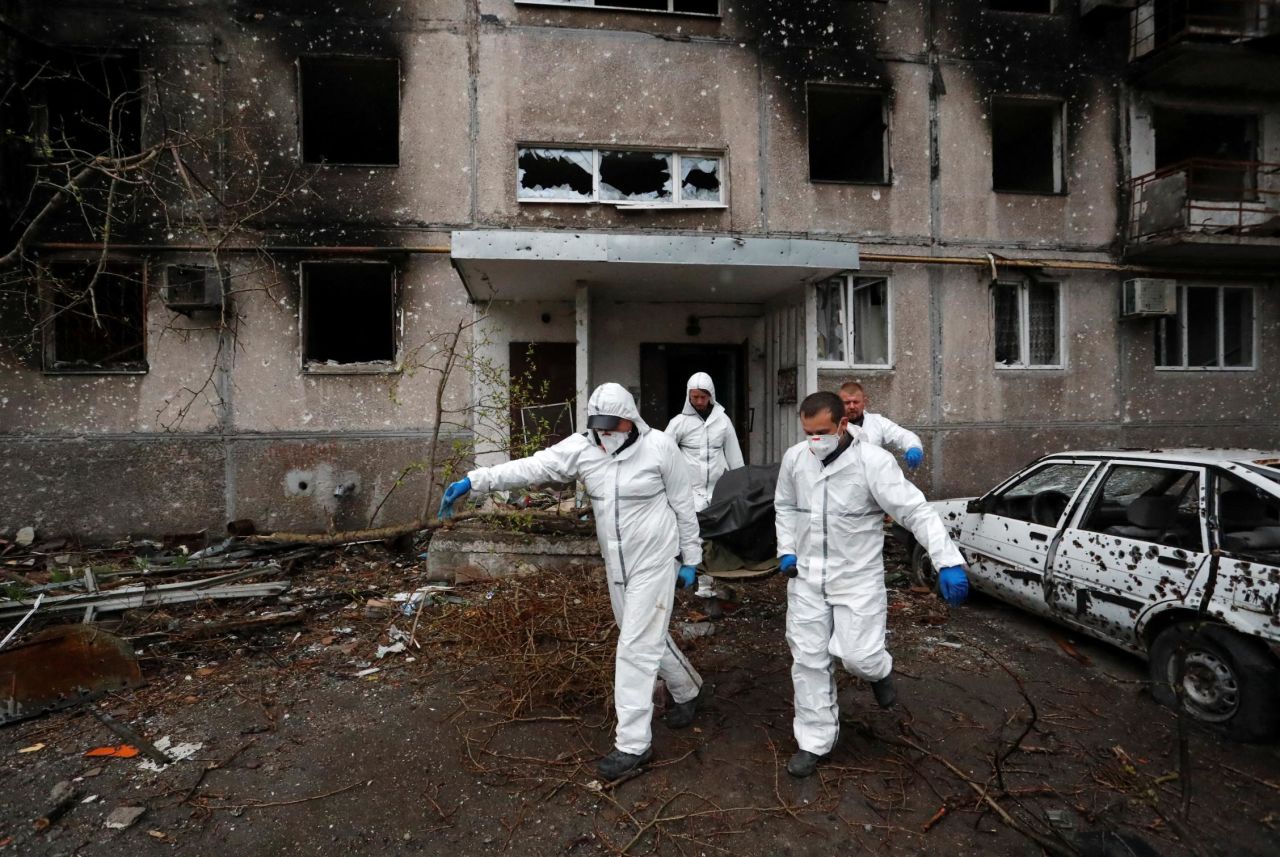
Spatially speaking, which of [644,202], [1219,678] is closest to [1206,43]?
[644,202]

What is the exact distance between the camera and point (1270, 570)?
10.0ft

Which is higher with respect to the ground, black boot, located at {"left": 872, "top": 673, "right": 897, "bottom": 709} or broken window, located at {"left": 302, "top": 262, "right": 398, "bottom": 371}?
broken window, located at {"left": 302, "top": 262, "right": 398, "bottom": 371}

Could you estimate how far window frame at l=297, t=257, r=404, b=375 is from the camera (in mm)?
7676

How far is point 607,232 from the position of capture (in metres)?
7.06

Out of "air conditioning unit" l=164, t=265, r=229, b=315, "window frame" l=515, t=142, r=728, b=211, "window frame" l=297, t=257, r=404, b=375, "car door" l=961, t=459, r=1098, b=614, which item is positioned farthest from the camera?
"window frame" l=515, t=142, r=728, b=211

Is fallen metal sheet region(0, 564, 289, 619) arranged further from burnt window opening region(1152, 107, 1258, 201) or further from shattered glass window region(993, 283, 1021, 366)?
burnt window opening region(1152, 107, 1258, 201)

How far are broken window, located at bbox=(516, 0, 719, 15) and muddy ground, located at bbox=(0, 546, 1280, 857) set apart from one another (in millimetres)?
7599

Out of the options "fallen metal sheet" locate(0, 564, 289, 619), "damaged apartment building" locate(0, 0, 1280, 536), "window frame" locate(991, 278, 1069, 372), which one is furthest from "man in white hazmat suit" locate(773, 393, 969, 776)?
"window frame" locate(991, 278, 1069, 372)

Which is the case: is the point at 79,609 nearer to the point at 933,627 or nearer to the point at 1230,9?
the point at 933,627

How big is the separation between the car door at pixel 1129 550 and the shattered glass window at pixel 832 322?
4.67 metres

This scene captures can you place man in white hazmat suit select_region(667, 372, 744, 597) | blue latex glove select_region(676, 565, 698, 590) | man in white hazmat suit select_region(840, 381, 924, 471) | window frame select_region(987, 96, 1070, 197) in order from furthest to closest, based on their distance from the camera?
window frame select_region(987, 96, 1070, 197), man in white hazmat suit select_region(667, 372, 744, 597), man in white hazmat suit select_region(840, 381, 924, 471), blue latex glove select_region(676, 565, 698, 590)

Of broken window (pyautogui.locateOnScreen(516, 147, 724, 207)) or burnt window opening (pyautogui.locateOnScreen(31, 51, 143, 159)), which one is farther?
broken window (pyautogui.locateOnScreen(516, 147, 724, 207))

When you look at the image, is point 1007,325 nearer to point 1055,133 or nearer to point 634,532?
point 1055,133

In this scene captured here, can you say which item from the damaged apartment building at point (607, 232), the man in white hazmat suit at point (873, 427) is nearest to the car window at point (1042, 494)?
the man in white hazmat suit at point (873, 427)
